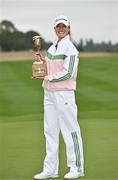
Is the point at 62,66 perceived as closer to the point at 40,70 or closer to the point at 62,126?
the point at 40,70

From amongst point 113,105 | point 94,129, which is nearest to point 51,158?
point 94,129

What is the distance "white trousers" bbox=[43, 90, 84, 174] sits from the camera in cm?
684

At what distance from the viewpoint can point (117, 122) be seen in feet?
37.9

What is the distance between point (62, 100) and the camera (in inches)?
268

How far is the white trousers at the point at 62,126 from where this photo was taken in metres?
6.84

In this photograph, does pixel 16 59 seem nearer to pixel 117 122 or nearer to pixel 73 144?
pixel 117 122

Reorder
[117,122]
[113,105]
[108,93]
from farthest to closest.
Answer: [108,93]
[113,105]
[117,122]

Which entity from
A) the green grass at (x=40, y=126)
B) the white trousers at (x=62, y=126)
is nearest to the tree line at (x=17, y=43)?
the green grass at (x=40, y=126)

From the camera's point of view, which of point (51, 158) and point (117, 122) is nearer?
point (51, 158)

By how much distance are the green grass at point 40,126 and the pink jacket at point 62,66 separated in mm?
988

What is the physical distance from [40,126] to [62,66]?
427 centimetres

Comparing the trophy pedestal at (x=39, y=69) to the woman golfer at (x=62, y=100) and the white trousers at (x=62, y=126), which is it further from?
the white trousers at (x=62, y=126)

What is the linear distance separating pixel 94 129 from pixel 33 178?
3.48 meters

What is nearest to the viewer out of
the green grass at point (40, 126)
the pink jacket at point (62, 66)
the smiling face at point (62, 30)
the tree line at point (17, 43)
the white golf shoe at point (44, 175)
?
the pink jacket at point (62, 66)
